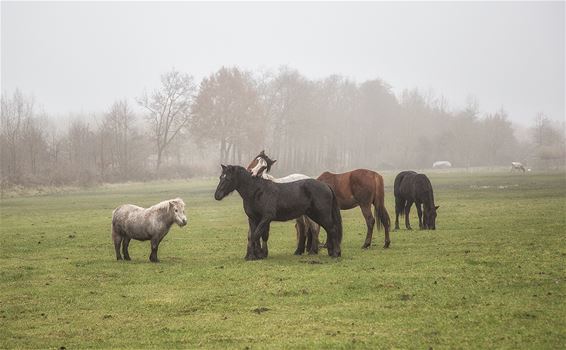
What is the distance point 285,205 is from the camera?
15.9m

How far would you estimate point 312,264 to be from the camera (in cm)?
1495

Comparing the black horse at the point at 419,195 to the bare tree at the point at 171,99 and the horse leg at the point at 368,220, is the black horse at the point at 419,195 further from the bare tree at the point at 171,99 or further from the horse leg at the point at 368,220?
the bare tree at the point at 171,99

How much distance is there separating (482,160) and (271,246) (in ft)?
332

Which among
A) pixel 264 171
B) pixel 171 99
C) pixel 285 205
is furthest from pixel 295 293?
pixel 171 99

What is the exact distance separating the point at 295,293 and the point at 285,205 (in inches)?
174

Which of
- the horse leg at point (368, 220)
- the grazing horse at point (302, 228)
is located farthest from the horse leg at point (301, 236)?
the horse leg at point (368, 220)

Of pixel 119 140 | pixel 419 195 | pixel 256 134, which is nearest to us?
pixel 419 195

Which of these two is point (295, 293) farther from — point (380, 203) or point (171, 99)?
point (171, 99)

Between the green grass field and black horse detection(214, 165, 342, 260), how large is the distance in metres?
0.62

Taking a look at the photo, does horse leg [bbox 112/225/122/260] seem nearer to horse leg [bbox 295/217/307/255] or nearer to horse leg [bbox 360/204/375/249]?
horse leg [bbox 295/217/307/255]

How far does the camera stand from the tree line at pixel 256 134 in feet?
236

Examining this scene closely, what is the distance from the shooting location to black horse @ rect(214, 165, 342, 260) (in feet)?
52.0

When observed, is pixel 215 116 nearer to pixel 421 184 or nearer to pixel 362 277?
pixel 421 184

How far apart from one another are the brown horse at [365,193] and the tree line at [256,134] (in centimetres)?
4407
